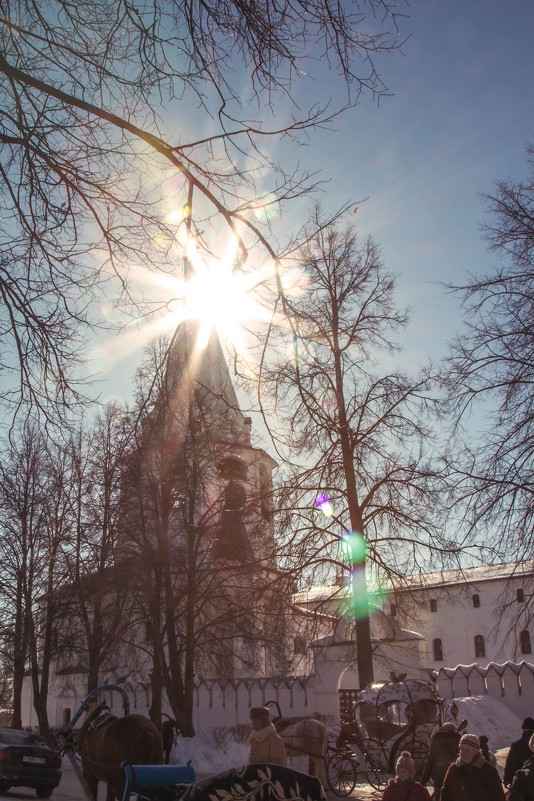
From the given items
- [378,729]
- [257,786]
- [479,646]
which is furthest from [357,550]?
[479,646]

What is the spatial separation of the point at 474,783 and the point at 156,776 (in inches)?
116

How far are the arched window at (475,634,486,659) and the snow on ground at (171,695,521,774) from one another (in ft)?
147

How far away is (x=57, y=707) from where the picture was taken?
45031 mm

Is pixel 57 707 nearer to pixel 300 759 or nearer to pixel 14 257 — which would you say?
pixel 300 759

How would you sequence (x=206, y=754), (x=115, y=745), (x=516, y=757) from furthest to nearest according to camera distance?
(x=206, y=754) < (x=115, y=745) < (x=516, y=757)

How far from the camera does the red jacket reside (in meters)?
7.27

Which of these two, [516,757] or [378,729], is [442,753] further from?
[378,729]

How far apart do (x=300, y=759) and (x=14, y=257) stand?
16726mm

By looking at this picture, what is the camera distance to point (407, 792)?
7.30 m

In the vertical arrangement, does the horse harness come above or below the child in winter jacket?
above

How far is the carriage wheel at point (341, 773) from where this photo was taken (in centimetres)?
1480

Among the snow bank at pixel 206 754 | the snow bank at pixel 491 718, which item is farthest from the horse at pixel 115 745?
the snow bank at pixel 491 718

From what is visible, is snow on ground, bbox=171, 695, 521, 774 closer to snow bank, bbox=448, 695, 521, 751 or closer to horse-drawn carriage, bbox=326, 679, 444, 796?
snow bank, bbox=448, 695, 521, 751

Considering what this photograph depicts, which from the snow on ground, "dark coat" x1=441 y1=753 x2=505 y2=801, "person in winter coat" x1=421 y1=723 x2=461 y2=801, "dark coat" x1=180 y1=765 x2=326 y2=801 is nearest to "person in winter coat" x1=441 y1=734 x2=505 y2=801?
"dark coat" x1=441 y1=753 x2=505 y2=801
